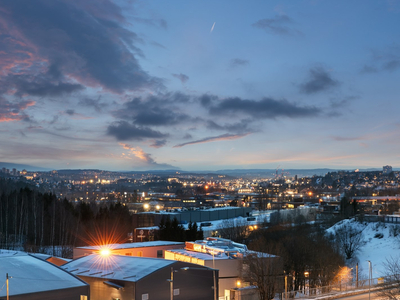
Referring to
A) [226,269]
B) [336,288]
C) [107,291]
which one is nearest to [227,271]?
[226,269]

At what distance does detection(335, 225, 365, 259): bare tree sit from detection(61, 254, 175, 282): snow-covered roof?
34020 millimetres

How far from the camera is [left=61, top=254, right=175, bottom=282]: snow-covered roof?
2347 centimetres

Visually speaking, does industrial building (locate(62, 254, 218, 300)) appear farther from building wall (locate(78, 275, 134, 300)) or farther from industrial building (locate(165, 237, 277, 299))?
industrial building (locate(165, 237, 277, 299))

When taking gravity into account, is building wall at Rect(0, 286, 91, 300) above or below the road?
above

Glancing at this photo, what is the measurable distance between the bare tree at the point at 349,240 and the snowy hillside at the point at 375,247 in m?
0.58

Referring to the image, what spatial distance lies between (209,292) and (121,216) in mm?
33919

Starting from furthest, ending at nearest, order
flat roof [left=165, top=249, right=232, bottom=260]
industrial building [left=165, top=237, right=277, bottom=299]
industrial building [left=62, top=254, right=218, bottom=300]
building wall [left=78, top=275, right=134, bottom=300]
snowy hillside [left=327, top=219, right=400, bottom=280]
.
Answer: snowy hillside [left=327, top=219, right=400, bottom=280]
flat roof [left=165, top=249, right=232, bottom=260]
industrial building [left=165, top=237, right=277, bottom=299]
industrial building [left=62, top=254, right=218, bottom=300]
building wall [left=78, top=275, right=134, bottom=300]

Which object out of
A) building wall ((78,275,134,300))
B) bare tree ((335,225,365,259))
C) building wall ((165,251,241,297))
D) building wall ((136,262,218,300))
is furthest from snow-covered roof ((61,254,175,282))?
bare tree ((335,225,365,259))

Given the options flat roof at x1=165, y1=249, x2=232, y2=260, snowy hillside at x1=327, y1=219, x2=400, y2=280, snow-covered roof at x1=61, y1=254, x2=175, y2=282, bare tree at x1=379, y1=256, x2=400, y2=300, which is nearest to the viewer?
bare tree at x1=379, y1=256, x2=400, y2=300

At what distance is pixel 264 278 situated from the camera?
30.8 m

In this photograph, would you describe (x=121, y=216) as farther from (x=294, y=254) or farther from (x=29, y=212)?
(x=294, y=254)

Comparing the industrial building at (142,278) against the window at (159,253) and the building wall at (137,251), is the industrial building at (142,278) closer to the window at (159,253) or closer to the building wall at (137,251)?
the building wall at (137,251)

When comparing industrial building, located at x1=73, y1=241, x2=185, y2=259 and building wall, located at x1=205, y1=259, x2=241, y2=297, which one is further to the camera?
industrial building, located at x1=73, y1=241, x2=185, y2=259

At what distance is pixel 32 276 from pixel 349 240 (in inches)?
1750
